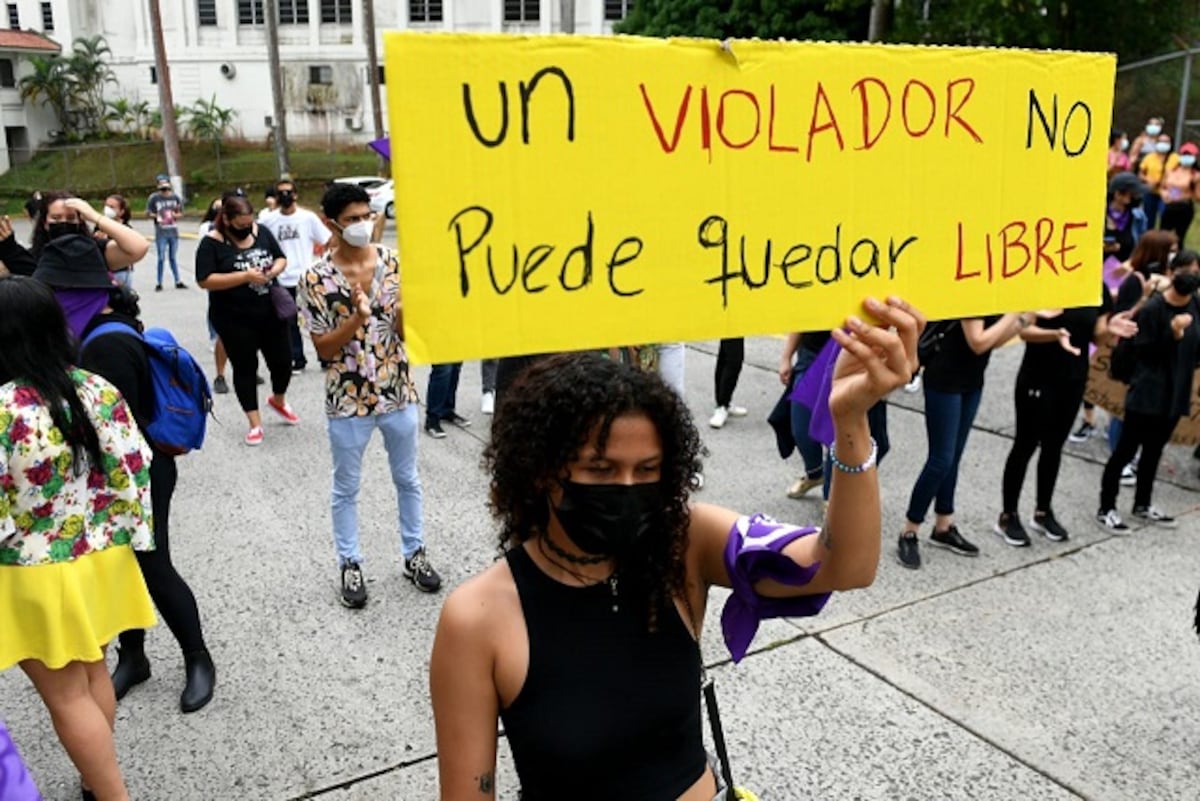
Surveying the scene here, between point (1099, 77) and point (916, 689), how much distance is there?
2.64 m

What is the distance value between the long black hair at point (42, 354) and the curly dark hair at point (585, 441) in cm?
163

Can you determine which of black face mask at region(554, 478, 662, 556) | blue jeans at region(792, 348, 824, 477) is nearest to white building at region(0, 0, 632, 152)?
blue jeans at region(792, 348, 824, 477)

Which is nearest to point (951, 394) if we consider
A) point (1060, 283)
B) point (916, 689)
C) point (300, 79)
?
point (916, 689)

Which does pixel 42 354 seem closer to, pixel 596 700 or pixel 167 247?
pixel 596 700

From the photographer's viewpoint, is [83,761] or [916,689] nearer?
[83,761]

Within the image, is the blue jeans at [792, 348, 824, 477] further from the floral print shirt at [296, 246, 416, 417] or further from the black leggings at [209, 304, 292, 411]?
the black leggings at [209, 304, 292, 411]

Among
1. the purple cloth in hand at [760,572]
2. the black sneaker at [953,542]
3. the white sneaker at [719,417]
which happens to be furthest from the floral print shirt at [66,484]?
the white sneaker at [719,417]

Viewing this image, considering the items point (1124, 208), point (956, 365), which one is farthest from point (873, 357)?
point (1124, 208)

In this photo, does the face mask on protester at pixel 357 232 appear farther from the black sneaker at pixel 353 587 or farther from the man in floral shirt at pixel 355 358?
A: the black sneaker at pixel 353 587

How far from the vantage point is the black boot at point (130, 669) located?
379cm

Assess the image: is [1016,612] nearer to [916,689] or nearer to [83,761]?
[916,689]

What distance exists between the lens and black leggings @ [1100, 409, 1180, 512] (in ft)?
18.2

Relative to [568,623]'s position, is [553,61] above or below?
above

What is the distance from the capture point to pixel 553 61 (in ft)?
4.92
